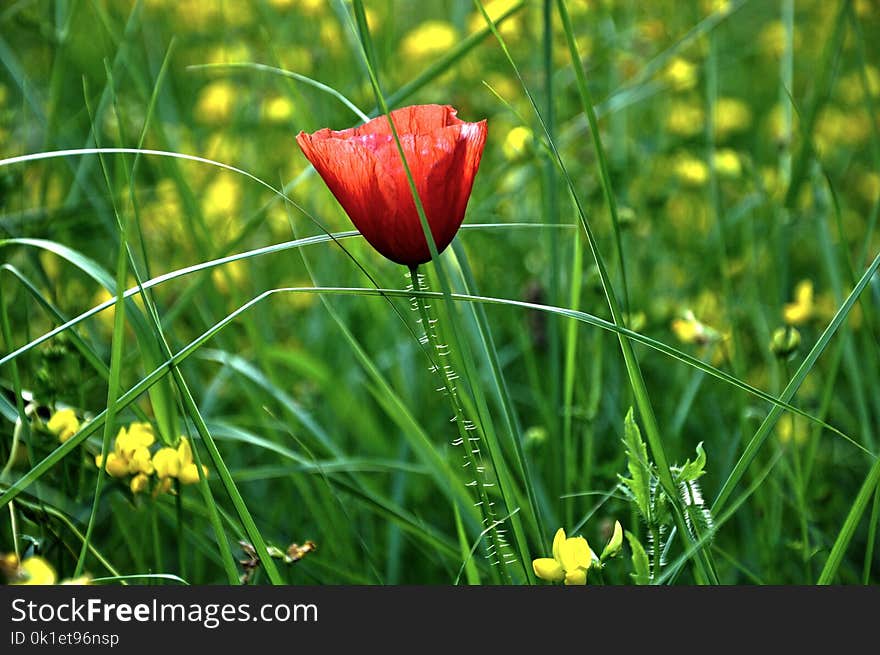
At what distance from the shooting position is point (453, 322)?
597 mm

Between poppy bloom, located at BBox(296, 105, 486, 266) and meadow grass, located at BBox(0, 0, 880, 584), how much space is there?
0.03 m

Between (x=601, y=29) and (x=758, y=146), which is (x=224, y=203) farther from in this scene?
(x=758, y=146)

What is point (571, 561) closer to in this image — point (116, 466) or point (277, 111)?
point (116, 466)

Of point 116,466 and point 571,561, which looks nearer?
point 571,561

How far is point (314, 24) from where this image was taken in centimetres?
183

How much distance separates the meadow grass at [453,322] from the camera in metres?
0.67

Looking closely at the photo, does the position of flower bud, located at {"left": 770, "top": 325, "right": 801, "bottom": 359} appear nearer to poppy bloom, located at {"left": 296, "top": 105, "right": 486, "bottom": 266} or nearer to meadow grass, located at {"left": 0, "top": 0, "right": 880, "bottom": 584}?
meadow grass, located at {"left": 0, "top": 0, "right": 880, "bottom": 584}

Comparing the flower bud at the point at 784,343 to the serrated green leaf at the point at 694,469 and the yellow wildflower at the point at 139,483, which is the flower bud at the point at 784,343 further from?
the yellow wildflower at the point at 139,483

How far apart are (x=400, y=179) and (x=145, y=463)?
320 mm

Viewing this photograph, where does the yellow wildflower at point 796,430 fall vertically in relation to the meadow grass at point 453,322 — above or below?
below

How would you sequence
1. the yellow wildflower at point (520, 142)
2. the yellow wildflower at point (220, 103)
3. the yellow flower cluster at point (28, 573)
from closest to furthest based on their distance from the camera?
the yellow flower cluster at point (28, 573) < the yellow wildflower at point (520, 142) < the yellow wildflower at point (220, 103)

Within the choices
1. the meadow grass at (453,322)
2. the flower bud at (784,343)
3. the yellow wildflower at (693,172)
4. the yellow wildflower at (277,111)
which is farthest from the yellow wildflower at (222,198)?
the flower bud at (784,343)

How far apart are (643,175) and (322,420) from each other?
728mm

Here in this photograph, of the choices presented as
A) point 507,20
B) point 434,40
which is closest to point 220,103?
point 434,40
